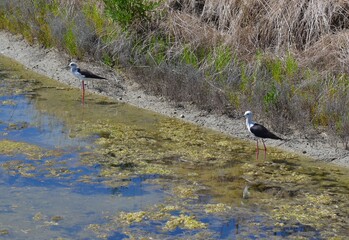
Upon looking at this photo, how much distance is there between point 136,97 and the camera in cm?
1098

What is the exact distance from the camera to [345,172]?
8.10m

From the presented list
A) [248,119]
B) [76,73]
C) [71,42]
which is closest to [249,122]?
[248,119]

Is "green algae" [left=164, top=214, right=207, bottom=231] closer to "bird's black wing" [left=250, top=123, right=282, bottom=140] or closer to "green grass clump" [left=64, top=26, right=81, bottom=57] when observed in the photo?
"bird's black wing" [left=250, top=123, right=282, bottom=140]

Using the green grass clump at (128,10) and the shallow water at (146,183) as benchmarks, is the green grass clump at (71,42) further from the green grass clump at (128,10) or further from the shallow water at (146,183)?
the shallow water at (146,183)

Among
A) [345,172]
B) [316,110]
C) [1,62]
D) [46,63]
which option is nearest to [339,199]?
[345,172]

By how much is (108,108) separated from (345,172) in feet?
12.6

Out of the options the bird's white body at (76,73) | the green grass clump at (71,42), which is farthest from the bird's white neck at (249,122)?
the green grass clump at (71,42)

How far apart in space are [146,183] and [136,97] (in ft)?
11.5

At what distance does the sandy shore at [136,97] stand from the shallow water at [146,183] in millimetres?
212

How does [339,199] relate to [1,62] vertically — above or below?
above

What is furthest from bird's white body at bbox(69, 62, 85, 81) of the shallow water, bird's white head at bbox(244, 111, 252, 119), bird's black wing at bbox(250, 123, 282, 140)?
bird's black wing at bbox(250, 123, 282, 140)

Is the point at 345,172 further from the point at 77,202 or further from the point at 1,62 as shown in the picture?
the point at 1,62

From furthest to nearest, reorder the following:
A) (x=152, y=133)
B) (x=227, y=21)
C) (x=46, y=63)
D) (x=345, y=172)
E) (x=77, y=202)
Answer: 1. (x=46, y=63)
2. (x=227, y=21)
3. (x=152, y=133)
4. (x=345, y=172)
5. (x=77, y=202)

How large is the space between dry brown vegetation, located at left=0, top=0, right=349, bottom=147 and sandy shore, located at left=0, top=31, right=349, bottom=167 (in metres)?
0.17
